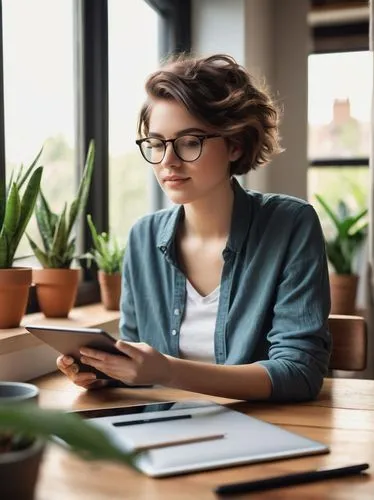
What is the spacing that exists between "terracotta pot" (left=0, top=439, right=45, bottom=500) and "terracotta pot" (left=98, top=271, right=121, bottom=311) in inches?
63.5

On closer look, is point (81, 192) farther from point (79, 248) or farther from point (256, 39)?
point (256, 39)

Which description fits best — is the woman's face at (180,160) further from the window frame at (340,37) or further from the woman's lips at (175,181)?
the window frame at (340,37)

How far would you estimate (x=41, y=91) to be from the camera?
7.23ft

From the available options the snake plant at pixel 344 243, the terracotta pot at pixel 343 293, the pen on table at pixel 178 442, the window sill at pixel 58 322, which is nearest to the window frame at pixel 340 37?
the snake plant at pixel 344 243

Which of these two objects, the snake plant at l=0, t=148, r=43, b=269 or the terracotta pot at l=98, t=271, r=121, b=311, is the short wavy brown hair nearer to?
the snake plant at l=0, t=148, r=43, b=269

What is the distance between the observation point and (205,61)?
168 cm

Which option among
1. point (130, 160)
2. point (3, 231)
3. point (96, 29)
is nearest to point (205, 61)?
point (3, 231)

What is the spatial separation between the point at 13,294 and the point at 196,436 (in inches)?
30.6

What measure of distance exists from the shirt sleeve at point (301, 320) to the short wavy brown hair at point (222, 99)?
23cm

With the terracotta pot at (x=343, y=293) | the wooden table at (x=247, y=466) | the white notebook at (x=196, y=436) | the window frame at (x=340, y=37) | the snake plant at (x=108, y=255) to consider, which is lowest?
the terracotta pot at (x=343, y=293)

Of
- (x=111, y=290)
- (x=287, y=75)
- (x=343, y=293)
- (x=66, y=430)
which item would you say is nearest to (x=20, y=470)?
(x=66, y=430)

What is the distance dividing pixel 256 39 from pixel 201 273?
6.30 feet

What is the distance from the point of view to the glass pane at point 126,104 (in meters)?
2.67

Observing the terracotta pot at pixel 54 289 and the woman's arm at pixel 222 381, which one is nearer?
the woman's arm at pixel 222 381
